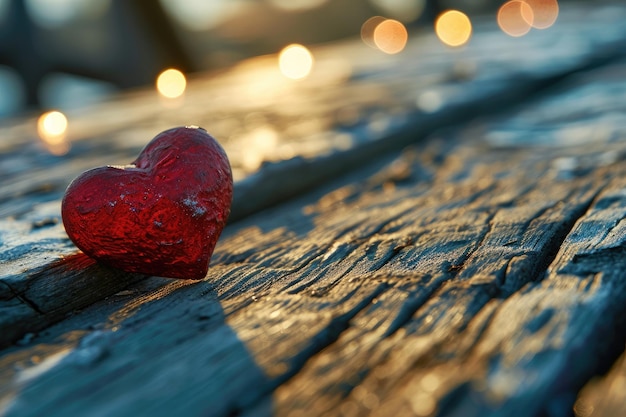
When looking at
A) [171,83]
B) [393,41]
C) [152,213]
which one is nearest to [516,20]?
[393,41]

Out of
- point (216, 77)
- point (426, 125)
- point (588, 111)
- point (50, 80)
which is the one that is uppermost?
point (50, 80)

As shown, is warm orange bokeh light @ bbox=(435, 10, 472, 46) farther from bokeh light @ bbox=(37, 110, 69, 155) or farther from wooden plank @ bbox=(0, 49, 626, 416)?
wooden plank @ bbox=(0, 49, 626, 416)

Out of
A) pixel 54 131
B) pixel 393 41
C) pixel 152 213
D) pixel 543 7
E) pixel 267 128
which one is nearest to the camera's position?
pixel 152 213

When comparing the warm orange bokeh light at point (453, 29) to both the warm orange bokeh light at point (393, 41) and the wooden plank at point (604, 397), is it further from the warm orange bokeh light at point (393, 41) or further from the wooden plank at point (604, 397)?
the wooden plank at point (604, 397)

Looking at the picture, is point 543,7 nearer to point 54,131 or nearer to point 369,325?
point 54,131

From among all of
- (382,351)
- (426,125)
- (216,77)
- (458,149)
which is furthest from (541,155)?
(216,77)

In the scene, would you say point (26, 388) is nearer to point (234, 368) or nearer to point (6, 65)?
point (234, 368)

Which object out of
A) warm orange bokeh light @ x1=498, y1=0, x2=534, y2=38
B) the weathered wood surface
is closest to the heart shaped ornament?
the weathered wood surface
